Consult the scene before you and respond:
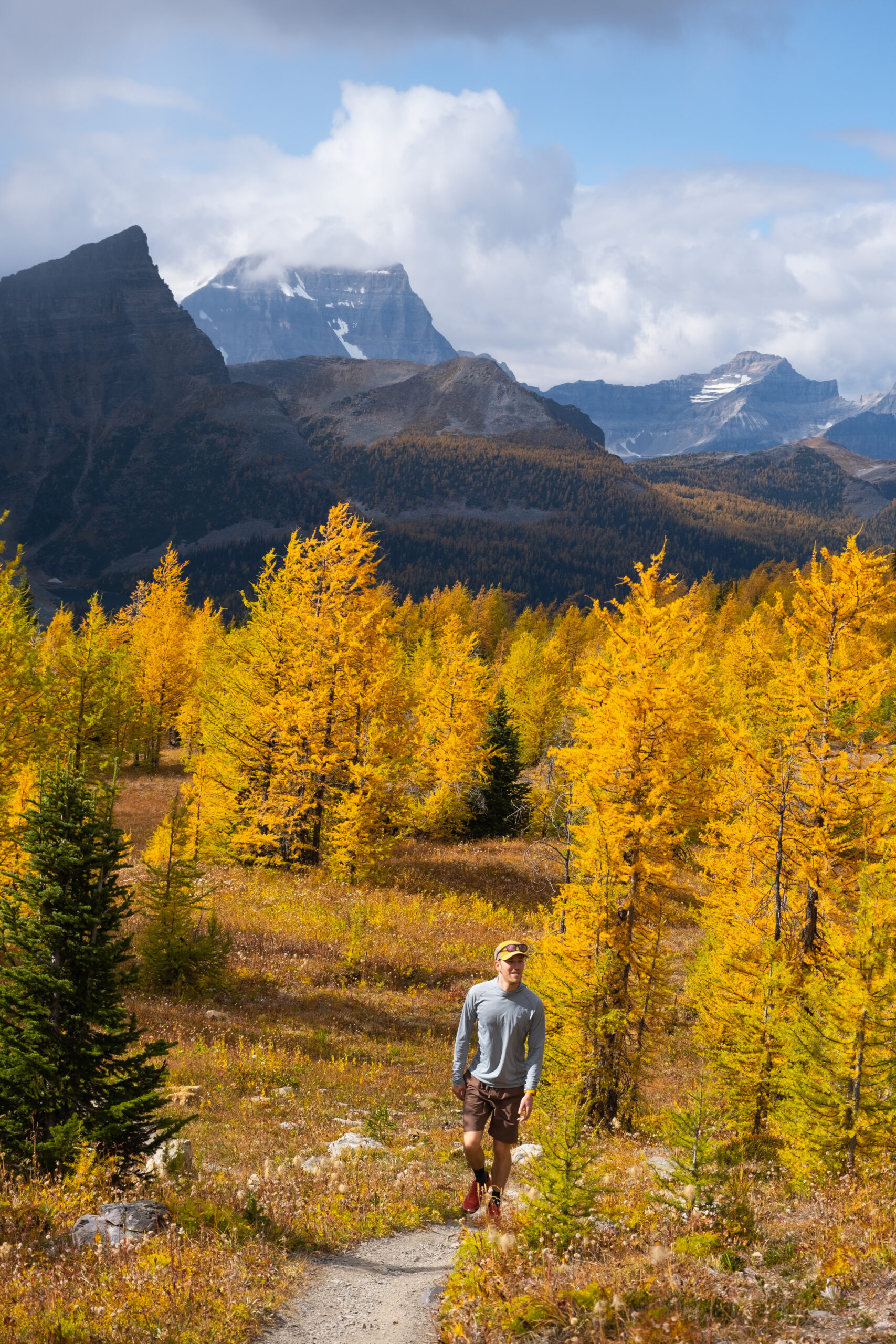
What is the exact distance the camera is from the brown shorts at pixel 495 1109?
264 inches

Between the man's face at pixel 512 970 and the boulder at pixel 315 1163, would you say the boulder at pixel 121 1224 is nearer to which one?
the boulder at pixel 315 1163

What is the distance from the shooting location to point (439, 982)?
1931 centimetres

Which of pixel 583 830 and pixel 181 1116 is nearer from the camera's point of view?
pixel 181 1116

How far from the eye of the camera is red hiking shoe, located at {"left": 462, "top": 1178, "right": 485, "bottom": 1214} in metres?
6.87

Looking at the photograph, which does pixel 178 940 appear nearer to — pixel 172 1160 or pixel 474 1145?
pixel 172 1160

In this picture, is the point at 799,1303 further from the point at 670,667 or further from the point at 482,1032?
the point at 670,667

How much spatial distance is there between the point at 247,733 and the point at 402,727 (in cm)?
461

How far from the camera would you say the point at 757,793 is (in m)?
14.4

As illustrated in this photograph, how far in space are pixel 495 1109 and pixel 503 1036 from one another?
667 mm

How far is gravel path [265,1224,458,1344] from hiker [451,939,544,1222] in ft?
2.07

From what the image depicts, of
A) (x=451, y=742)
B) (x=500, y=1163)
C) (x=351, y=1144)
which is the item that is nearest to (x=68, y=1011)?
(x=500, y=1163)

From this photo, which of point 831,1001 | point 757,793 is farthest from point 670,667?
point 831,1001

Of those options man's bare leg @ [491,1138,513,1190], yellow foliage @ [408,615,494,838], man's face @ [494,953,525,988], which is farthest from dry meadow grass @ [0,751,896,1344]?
yellow foliage @ [408,615,494,838]

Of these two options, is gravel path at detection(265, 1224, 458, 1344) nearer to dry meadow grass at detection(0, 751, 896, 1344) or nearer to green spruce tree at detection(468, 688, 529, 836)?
dry meadow grass at detection(0, 751, 896, 1344)
